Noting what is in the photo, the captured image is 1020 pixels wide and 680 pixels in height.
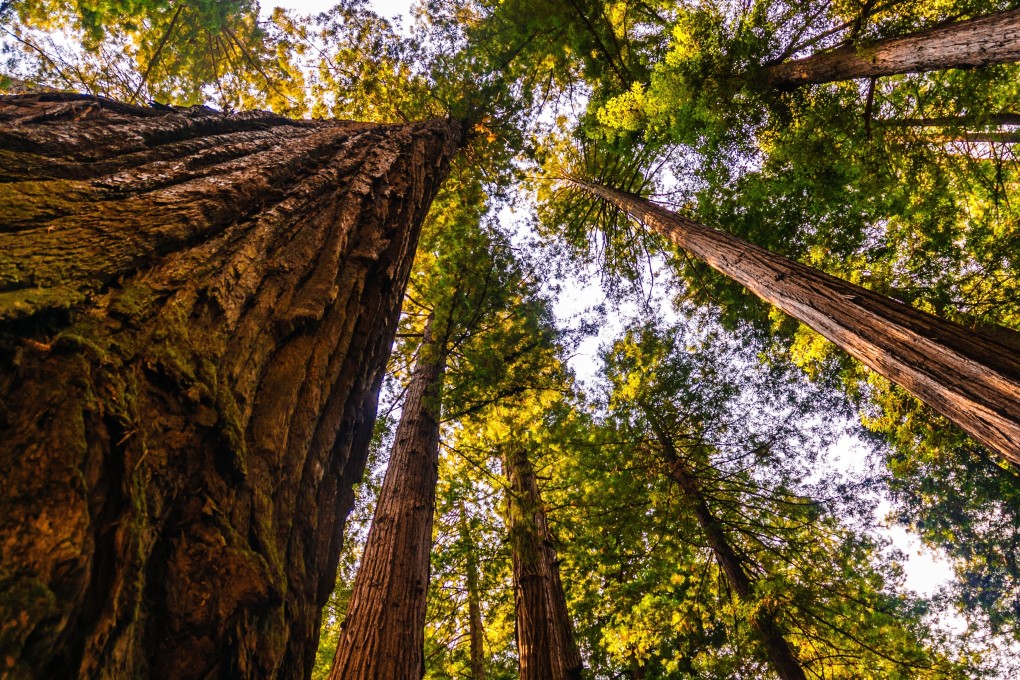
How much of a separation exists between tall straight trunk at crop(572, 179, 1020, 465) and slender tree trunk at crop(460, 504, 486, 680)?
15.1 feet

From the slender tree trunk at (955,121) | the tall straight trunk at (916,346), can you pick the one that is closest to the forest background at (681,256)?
the slender tree trunk at (955,121)

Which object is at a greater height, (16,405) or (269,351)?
(269,351)

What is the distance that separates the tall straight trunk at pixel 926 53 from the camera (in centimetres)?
338

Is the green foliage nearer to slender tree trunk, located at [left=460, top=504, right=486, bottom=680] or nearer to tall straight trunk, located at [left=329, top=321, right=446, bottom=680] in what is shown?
slender tree trunk, located at [left=460, top=504, right=486, bottom=680]

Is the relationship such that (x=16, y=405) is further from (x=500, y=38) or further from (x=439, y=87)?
(x=500, y=38)

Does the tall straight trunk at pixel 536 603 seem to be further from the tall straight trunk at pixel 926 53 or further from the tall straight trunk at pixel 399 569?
the tall straight trunk at pixel 926 53

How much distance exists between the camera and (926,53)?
386 cm

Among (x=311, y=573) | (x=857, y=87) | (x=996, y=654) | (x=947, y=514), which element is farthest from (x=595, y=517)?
(x=996, y=654)

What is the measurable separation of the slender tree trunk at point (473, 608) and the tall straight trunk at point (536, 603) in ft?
2.35

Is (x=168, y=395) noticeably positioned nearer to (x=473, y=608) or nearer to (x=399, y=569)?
(x=399, y=569)

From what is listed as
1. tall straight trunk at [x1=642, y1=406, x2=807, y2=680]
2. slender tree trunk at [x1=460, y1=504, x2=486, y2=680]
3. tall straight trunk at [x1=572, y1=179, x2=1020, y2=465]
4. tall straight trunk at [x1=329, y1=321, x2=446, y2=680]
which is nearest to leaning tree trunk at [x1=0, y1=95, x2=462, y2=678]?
tall straight trunk at [x1=329, y1=321, x2=446, y2=680]

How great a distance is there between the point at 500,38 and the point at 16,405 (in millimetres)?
7663

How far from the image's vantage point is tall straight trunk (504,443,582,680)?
14.8 feet

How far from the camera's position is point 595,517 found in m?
6.72
